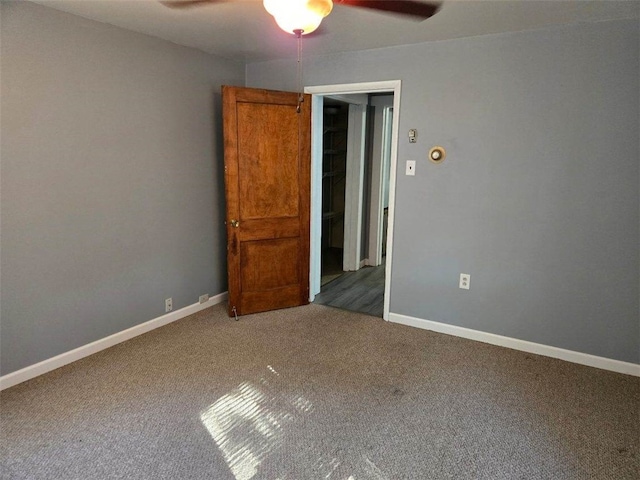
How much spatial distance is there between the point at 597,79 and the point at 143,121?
10.3 feet

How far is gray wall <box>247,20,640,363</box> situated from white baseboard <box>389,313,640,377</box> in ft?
Result: 0.15

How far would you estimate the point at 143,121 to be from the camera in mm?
2982

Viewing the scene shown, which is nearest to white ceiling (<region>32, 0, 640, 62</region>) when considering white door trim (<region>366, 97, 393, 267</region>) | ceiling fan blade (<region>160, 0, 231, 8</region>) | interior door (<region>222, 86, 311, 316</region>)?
ceiling fan blade (<region>160, 0, 231, 8</region>)

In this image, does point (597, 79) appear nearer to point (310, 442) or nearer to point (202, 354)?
point (310, 442)

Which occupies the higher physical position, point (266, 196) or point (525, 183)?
point (525, 183)

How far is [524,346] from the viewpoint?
9.78 ft

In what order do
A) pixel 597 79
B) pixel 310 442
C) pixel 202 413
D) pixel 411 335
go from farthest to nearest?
pixel 411 335 → pixel 597 79 → pixel 202 413 → pixel 310 442

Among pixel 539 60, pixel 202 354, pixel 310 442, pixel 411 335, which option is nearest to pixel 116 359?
pixel 202 354

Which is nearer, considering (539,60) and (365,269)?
(539,60)

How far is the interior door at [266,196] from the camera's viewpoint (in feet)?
10.8

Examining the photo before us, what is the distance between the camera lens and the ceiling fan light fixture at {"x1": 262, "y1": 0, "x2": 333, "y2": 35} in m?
1.46

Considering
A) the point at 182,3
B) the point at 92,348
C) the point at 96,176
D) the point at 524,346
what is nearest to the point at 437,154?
the point at 524,346

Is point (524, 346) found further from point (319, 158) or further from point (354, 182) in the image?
point (354, 182)

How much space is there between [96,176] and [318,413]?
215cm
